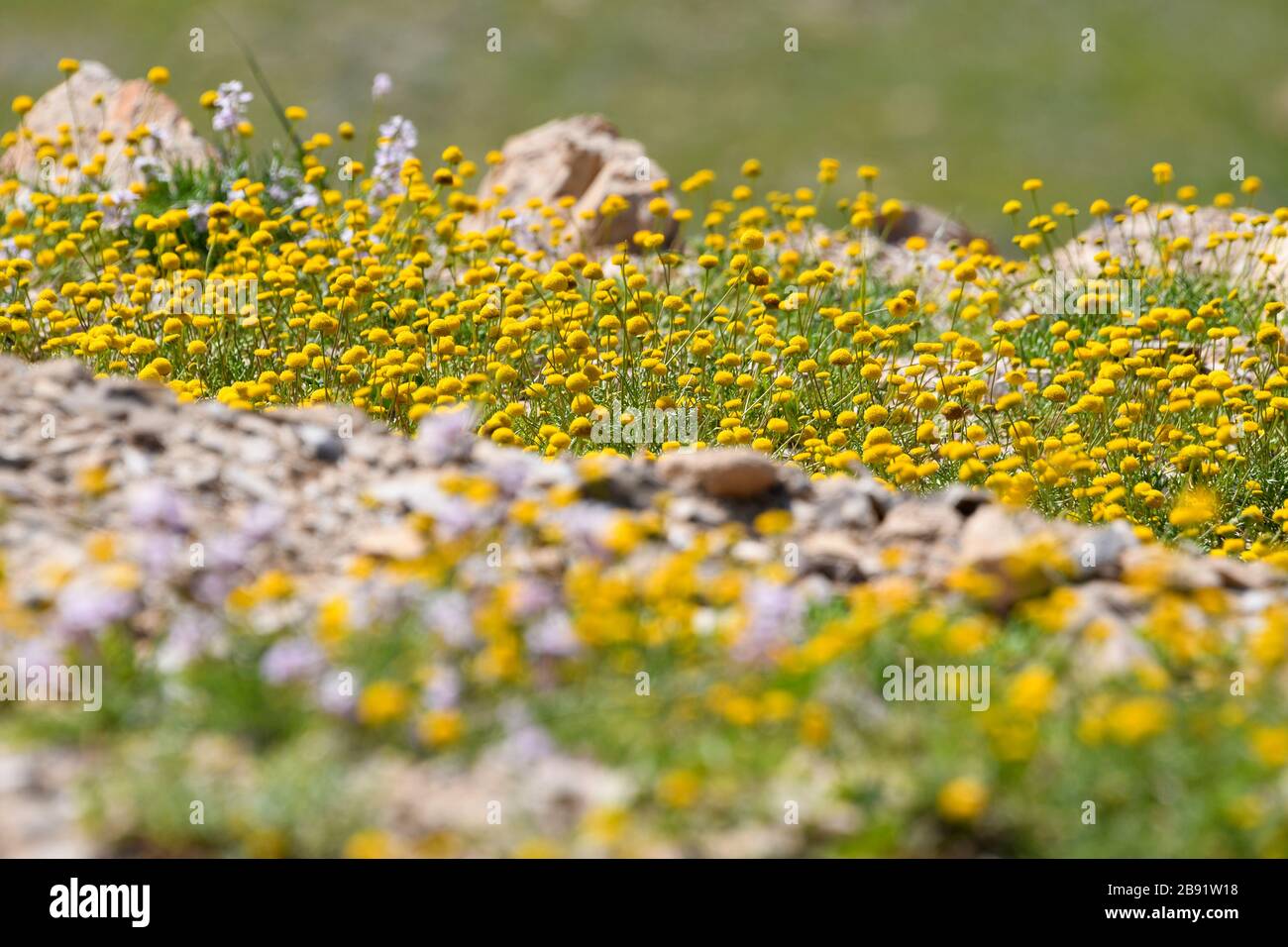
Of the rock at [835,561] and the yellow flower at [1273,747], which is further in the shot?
the rock at [835,561]

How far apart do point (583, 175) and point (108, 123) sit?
3.51m

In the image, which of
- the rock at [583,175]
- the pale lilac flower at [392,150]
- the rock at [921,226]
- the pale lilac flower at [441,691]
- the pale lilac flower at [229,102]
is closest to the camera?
the pale lilac flower at [441,691]

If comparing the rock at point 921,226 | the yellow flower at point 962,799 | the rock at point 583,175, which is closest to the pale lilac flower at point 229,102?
the rock at point 583,175

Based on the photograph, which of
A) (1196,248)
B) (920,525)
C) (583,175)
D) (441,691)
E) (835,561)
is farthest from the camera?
(583,175)

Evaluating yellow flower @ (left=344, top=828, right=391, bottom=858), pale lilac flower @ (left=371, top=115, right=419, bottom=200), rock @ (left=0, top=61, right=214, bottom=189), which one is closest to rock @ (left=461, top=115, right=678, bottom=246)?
pale lilac flower @ (left=371, top=115, right=419, bottom=200)

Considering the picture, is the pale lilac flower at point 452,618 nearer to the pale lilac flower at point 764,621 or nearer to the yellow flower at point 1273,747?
the pale lilac flower at point 764,621

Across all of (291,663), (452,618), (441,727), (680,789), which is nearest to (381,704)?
(441,727)

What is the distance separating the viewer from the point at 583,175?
1135cm

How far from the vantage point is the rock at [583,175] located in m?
10.8

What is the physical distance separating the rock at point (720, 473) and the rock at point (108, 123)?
7191 mm

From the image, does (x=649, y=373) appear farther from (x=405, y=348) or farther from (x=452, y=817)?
(x=452, y=817)

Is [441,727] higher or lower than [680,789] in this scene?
higher

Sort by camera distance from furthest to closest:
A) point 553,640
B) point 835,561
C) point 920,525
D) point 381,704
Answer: point 920,525
point 835,561
point 553,640
point 381,704

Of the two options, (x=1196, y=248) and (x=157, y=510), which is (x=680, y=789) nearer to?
(x=157, y=510)
